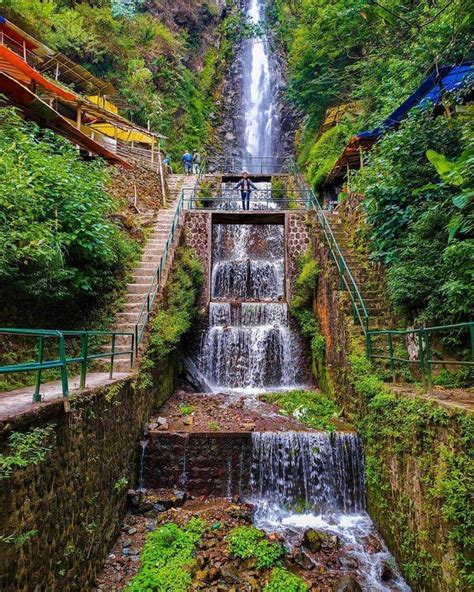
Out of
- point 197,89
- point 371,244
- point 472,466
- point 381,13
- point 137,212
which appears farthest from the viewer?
point 197,89

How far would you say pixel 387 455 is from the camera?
587 cm

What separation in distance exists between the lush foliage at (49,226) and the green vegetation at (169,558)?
4.31m

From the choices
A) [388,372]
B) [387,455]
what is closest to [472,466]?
[387,455]

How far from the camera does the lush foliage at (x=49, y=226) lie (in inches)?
229

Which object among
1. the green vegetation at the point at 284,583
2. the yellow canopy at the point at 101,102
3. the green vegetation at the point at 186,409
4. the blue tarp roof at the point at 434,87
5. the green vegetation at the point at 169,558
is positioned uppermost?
the yellow canopy at the point at 101,102

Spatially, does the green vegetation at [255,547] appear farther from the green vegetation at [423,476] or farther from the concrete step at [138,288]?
the concrete step at [138,288]

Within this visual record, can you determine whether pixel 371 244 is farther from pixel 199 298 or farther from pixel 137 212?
pixel 137 212

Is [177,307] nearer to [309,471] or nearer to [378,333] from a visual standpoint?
[309,471]

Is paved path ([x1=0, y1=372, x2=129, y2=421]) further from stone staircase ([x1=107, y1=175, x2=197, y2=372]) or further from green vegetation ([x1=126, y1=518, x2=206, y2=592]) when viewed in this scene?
green vegetation ([x1=126, y1=518, x2=206, y2=592])

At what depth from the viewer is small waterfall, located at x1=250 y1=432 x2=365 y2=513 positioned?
6.86m

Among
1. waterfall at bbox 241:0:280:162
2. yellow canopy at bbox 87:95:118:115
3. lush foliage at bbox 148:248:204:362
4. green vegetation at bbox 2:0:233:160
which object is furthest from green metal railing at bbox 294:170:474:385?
waterfall at bbox 241:0:280:162

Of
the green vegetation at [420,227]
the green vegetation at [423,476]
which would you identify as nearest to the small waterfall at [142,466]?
the green vegetation at [423,476]

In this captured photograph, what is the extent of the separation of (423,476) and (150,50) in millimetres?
28742

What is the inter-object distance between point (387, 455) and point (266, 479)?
238 cm
